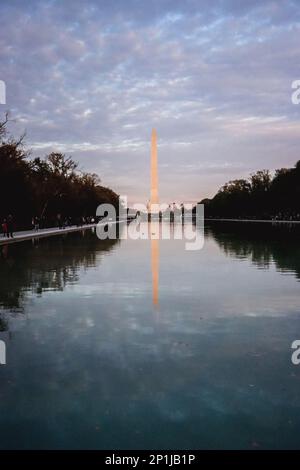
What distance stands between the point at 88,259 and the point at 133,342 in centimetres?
1564

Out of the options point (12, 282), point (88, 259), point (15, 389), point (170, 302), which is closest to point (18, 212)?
point (88, 259)

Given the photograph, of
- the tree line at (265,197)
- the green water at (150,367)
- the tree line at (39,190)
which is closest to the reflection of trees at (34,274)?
the green water at (150,367)

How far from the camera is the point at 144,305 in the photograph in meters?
11.7

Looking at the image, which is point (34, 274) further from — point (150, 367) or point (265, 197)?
point (265, 197)

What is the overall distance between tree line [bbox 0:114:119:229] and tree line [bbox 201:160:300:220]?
136 ft

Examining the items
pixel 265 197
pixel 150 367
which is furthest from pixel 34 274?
pixel 265 197

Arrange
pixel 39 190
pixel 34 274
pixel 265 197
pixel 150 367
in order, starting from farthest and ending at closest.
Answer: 1. pixel 265 197
2. pixel 39 190
3. pixel 34 274
4. pixel 150 367

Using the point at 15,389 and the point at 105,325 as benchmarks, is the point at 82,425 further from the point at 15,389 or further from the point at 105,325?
the point at 105,325

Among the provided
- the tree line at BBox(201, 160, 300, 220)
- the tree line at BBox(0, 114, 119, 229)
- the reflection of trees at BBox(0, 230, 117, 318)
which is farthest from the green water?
the tree line at BBox(201, 160, 300, 220)

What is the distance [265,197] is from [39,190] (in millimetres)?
71723

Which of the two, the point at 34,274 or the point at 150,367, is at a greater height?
the point at 34,274

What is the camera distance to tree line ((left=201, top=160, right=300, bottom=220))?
107 metres

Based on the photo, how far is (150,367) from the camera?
23.1ft

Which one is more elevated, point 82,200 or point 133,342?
point 82,200
